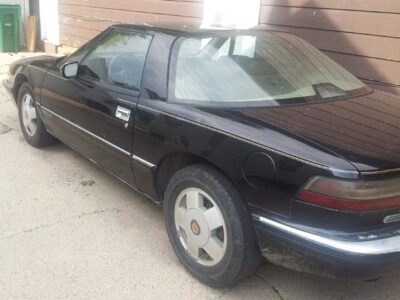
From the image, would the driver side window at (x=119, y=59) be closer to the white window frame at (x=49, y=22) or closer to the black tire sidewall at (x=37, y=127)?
the black tire sidewall at (x=37, y=127)

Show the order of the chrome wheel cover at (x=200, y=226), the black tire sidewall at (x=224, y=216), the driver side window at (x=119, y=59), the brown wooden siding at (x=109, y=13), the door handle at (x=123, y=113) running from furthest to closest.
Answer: the brown wooden siding at (x=109, y=13), the driver side window at (x=119, y=59), the door handle at (x=123, y=113), the chrome wheel cover at (x=200, y=226), the black tire sidewall at (x=224, y=216)

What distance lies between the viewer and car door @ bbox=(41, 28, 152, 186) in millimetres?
3234

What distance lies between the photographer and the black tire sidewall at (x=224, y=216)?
2.44m

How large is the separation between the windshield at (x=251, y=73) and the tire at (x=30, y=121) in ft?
7.29

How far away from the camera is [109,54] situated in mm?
3719

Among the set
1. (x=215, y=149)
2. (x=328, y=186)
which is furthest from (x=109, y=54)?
(x=328, y=186)

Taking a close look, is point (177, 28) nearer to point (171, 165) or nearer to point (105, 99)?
point (105, 99)

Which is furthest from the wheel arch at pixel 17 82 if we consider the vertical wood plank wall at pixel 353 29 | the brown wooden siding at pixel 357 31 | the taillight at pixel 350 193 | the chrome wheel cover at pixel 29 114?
the taillight at pixel 350 193

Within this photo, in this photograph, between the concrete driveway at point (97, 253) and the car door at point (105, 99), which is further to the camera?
the car door at point (105, 99)

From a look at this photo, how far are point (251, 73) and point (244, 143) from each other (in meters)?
0.74

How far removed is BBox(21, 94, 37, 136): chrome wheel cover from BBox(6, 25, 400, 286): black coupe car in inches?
37.3

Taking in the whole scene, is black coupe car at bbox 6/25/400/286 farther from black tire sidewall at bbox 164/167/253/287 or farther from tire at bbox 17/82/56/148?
tire at bbox 17/82/56/148

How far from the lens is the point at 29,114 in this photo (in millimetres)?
4793

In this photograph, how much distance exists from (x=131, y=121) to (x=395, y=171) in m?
1.68
